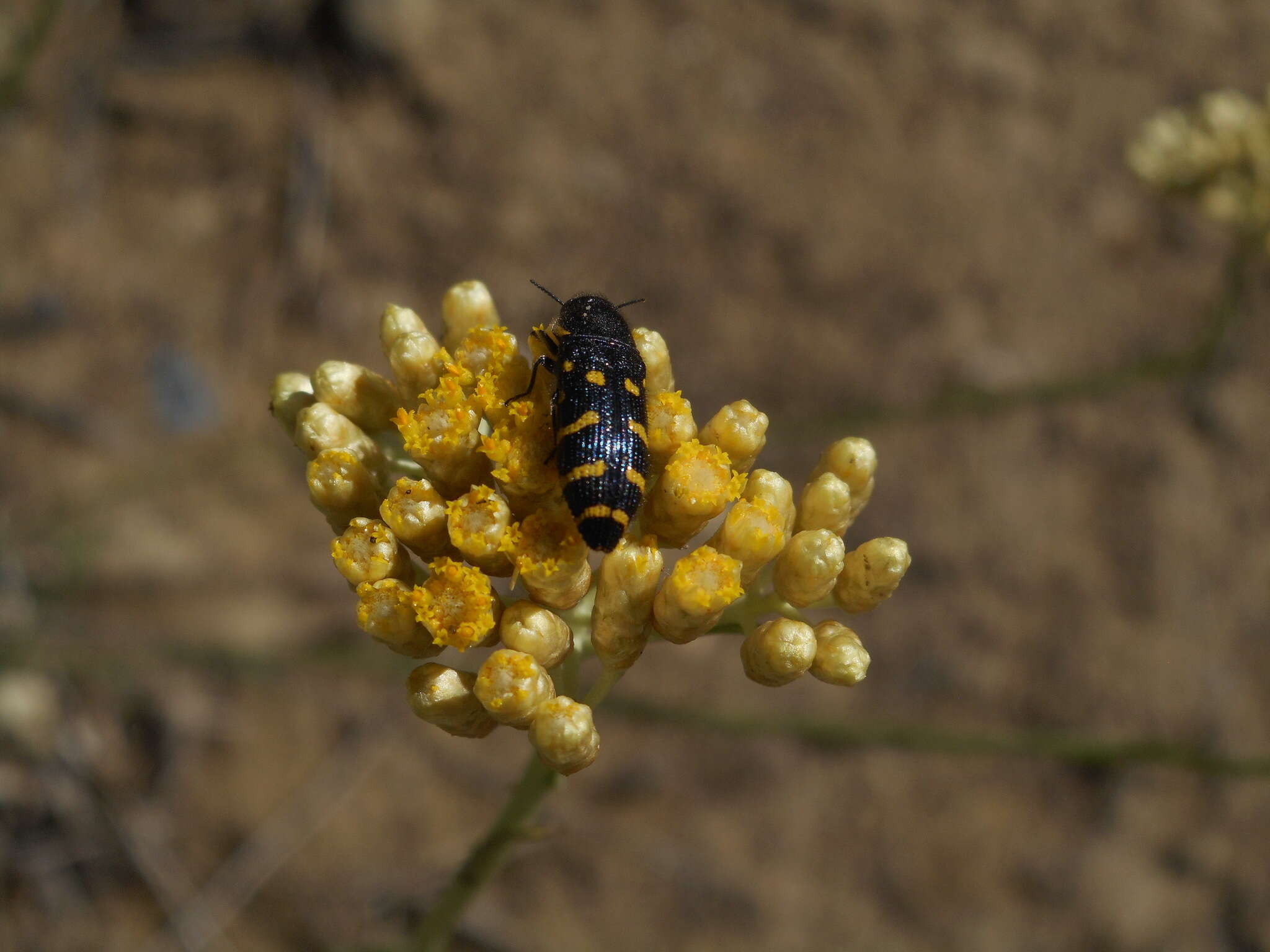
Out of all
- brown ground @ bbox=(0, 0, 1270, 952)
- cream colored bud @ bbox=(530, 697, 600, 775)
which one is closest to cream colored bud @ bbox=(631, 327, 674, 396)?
cream colored bud @ bbox=(530, 697, 600, 775)

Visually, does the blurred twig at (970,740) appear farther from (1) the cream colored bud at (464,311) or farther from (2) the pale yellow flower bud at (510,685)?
(1) the cream colored bud at (464,311)

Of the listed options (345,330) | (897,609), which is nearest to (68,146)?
(345,330)

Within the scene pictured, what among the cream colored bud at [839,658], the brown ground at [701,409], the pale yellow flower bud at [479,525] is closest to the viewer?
the pale yellow flower bud at [479,525]

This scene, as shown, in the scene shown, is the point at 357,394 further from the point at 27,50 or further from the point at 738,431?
the point at 27,50

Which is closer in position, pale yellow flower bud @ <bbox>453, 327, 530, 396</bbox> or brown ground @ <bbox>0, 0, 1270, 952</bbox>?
pale yellow flower bud @ <bbox>453, 327, 530, 396</bbox>

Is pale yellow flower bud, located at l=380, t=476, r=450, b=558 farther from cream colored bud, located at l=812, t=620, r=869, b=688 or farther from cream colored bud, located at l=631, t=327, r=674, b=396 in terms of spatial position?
cream colored bud, located at l=812, t=620, r=869, b=688

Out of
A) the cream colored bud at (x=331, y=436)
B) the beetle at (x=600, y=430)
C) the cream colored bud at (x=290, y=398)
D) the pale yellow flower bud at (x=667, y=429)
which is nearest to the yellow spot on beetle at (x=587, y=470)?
the beetle at (x=600, y=430)

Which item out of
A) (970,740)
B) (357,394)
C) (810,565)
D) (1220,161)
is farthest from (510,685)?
(1220,161)

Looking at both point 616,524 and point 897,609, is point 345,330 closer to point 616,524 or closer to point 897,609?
point 897,609
